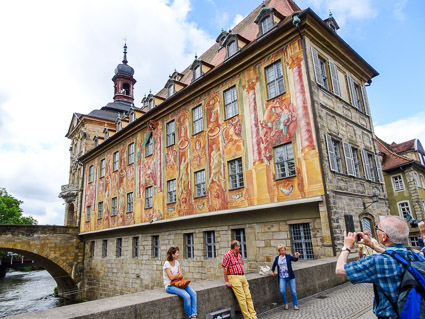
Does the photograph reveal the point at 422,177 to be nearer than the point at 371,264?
No

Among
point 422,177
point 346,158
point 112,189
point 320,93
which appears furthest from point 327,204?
point 422,177

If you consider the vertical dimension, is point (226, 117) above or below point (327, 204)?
above

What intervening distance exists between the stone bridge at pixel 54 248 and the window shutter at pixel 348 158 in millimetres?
21675

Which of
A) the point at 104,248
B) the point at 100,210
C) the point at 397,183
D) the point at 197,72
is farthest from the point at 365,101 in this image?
the point at 104,248

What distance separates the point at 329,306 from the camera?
5742mm

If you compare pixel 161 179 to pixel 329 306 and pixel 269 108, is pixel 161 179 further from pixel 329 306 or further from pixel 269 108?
pixel 329 306

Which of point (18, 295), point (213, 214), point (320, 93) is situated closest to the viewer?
point (320, 93)

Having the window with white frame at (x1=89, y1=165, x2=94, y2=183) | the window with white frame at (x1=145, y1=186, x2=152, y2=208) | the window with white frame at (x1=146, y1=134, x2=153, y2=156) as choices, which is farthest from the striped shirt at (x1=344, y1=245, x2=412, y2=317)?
the window with white frame at (x1=89, y1=165, x2=94, y2=183)

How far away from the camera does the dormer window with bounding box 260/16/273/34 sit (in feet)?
43.5

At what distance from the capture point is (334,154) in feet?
36.4

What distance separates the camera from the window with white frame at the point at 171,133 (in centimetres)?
1691

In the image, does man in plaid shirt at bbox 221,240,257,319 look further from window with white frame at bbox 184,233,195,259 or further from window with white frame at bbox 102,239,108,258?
window with white frame at bbox 102,239,108,258

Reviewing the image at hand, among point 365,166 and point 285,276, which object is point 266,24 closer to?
point 365,166

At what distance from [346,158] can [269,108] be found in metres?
3.64
